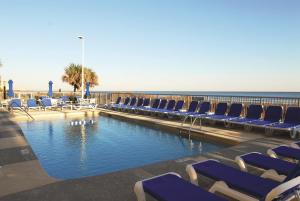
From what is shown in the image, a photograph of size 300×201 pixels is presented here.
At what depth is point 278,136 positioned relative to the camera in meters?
6.88

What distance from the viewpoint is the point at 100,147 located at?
662 centimetres

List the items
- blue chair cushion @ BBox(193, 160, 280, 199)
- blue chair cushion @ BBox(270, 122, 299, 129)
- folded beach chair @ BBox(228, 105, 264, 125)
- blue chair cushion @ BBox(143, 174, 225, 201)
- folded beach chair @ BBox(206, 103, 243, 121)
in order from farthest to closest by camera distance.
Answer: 1. folded beach chair @ BBox(206, 103, 243, 121)
2. folded beach chair @ BBox(228, 105, 264, 125)
3. blue chair cushion @ BBox(270, 122, 299, 129)
4. blue chair cushion @ BBox(193, 160, 280, 199)
5. blue chair cushion @ BBox(143, 174, 225, 201)

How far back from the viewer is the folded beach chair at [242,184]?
2.00 metres

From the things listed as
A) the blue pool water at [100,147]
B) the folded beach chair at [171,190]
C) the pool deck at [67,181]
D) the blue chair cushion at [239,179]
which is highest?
the blue chair cushion at [239,179]

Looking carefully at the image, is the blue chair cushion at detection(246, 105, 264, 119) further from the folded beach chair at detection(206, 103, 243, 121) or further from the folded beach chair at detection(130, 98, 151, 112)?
the folded beach chair at detection(130, 98, 151, 112)

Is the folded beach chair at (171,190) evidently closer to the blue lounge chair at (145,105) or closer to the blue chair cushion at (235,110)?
the blue chair cushion at (235,110)

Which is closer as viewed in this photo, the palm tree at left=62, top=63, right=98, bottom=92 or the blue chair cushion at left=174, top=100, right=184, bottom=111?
the blue chair cushion at left=174, top=100, right=184, bottom=111

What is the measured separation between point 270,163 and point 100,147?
4443 mm

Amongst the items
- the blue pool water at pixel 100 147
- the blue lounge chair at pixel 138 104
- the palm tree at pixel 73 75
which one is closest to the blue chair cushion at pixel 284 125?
the blue pool water at pixel 100 147

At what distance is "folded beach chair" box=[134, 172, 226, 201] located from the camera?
227 cm

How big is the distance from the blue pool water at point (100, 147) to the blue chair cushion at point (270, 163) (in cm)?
250

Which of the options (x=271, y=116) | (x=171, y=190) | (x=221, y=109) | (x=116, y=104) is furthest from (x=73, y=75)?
(x=171, y=190)

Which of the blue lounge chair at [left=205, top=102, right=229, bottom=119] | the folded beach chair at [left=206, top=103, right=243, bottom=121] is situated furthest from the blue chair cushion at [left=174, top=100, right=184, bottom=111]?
the folded beach chair at [left=206, top=103, right=243, bottom=121]

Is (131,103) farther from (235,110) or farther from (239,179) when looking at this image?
(239,179)
